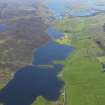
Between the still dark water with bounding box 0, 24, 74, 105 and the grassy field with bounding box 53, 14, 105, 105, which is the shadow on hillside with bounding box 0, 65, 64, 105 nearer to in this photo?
the still dark water with bounding box 0, 24, 74, 105

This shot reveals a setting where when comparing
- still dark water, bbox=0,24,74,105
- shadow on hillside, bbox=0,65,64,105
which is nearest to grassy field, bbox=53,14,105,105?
still dark water, bbox=0,24,74,105

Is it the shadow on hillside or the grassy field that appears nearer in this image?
the shadow on hillside

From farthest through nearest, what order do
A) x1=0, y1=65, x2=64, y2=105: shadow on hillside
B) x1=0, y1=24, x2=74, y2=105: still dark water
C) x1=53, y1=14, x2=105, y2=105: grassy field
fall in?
1. x1=53, y1=14, x2=105, y2=105: grassy field
2. x1=0, y1=24, x2=74, y2=105: still dark water
3. x1=0, y1=65, x2=64, y2=105: shadow on hillside

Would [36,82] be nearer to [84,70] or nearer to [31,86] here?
[31,86]

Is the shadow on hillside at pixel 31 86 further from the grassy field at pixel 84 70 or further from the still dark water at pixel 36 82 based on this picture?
the grassy field at pixel 84 70

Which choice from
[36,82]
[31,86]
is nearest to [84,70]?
[36,82]

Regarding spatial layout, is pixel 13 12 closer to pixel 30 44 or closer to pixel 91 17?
pixel 91 17

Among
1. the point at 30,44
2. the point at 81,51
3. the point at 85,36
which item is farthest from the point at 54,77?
the point at 85,36

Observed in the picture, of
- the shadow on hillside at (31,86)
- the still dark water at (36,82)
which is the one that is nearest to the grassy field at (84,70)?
the still dark water at (36,82)
